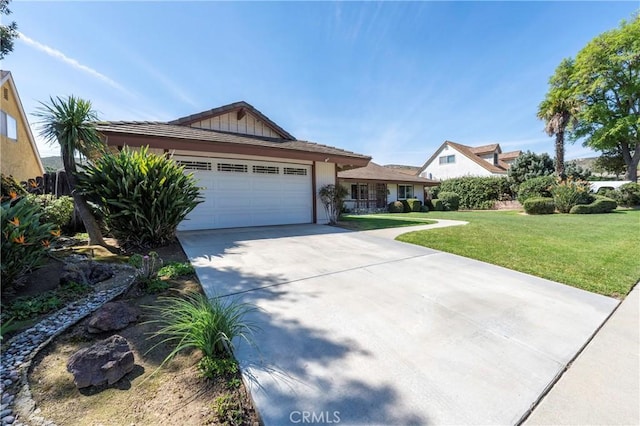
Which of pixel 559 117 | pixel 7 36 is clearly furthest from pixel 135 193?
pixel 559 117

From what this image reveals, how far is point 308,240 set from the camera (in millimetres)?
7133

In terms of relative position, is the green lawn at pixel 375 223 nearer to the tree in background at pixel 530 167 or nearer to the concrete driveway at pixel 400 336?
the concrete driveway at pixel 400 336

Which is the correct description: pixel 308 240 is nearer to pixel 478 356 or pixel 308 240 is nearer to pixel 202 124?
pixel 478 356

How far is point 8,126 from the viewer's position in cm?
1304

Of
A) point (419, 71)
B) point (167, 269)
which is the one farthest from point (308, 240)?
point (419, 71)

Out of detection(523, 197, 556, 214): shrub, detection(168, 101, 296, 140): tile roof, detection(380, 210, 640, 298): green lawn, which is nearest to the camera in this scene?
detection(380, 210, 640, 298): green lawn

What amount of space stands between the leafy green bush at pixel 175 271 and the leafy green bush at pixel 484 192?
81.9ft

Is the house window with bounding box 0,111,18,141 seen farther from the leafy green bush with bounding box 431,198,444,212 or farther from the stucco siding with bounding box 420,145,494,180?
the stucco siding with bounding box 420,145,494,180

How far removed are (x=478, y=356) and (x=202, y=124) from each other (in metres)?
10.8

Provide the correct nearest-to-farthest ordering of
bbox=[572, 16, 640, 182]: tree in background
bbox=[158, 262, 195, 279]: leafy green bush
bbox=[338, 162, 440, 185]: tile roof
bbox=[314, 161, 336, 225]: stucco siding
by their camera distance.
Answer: bbox=[158, 262, 195, 279]: leafy green bush
bbox=[314, 161, 336, 225]: stucco siding
bbox=[338, 162, 440, 185]: tile roof
bbox=[572, 16, 640, 182]: tree in background

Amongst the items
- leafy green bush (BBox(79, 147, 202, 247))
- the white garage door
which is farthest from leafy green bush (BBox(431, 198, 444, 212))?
leafy green bush (BBox(79, 147, 202, 247))

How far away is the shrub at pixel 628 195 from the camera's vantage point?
59.6 feet

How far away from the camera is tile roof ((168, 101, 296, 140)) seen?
9609 millimetres

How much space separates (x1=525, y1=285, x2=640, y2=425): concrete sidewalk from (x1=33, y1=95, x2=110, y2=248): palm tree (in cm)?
712
